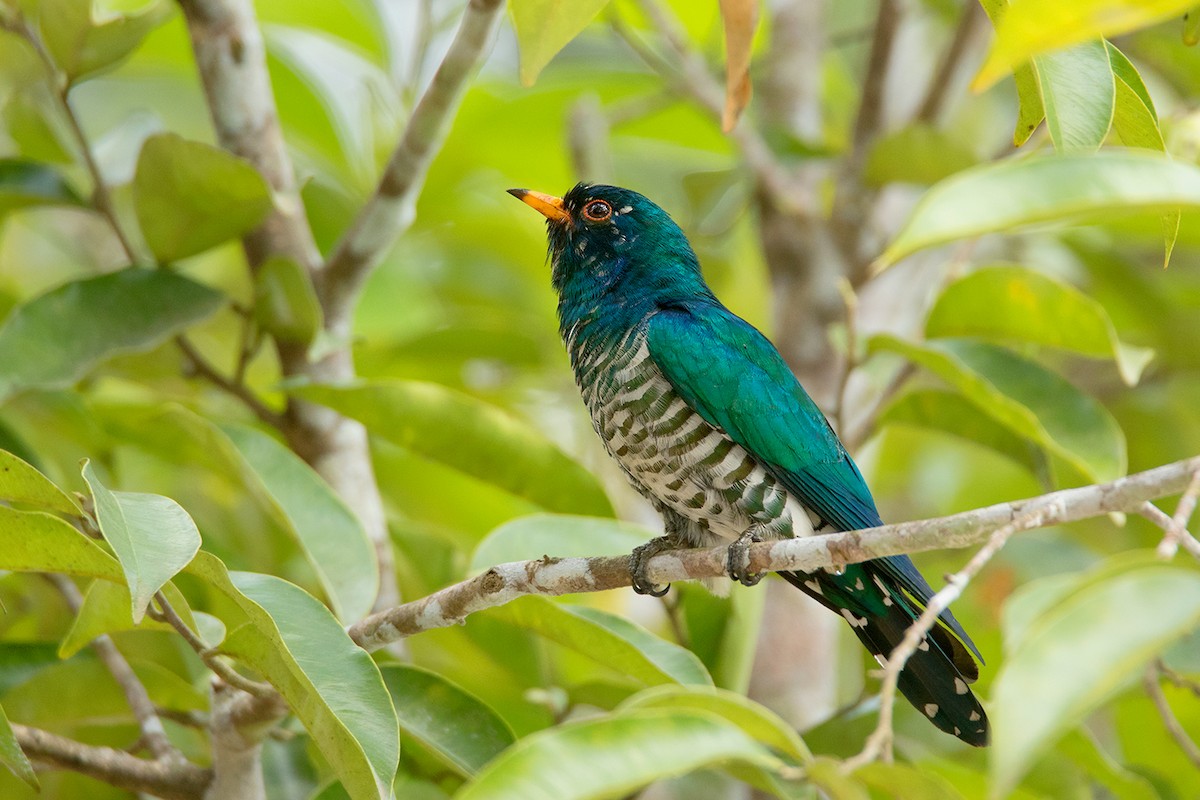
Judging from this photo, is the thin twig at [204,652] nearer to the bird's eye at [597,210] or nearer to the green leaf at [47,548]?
the green leaf at [47,548]

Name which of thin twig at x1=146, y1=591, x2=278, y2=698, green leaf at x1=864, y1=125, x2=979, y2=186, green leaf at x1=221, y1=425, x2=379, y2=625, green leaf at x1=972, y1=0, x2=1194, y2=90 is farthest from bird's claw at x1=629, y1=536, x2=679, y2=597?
green leaf at x1=864, y1=125, x2=979, y2=186

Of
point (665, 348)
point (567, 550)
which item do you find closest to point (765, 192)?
point (665, 348)

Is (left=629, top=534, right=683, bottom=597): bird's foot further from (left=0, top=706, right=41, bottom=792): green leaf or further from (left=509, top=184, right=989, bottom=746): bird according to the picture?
(left=0, top=706, right=41, bottom=792): green leaf

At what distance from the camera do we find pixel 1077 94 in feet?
5.53

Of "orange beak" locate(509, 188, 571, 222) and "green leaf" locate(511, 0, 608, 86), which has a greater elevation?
"green leaf" locate(511, 0, 608, 86)

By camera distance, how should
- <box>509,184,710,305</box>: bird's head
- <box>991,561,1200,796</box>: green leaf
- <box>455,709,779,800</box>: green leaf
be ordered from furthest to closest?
<box>509,184,710,305</box>: bird's head, <box>455,709,779,800</box>: green leaf, <box>991,561,1200,796</box>: green leaf

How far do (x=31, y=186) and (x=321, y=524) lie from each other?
1.30 metres

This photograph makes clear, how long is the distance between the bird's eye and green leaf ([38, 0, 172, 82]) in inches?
50.1

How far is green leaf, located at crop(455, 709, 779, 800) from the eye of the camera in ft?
4.03

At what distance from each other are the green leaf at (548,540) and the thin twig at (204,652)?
57cm

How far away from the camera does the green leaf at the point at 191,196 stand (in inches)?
111

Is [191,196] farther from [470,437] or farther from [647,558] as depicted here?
[647,558]

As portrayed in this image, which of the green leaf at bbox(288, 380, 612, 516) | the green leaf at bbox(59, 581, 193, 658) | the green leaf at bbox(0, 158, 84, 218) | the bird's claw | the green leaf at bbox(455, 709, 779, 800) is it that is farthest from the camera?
the green leaf at bbox(0, 158, 84, 218)

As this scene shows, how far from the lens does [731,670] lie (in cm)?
280
